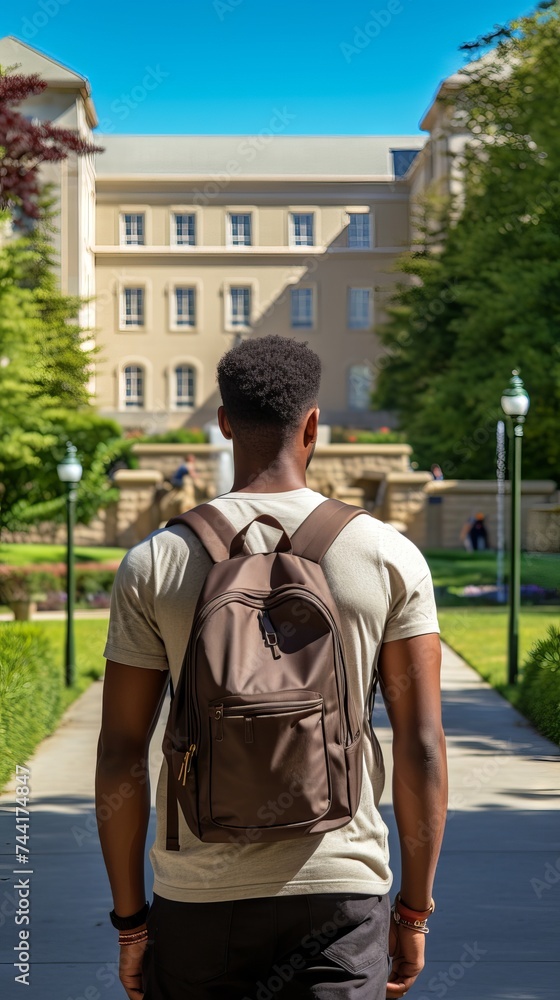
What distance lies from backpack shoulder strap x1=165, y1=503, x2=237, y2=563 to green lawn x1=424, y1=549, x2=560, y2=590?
793 inches

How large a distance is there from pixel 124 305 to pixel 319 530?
60764mm

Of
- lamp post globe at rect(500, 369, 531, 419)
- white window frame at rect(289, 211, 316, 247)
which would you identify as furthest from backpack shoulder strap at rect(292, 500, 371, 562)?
white window frame at rect(289, 211, 316, 247)

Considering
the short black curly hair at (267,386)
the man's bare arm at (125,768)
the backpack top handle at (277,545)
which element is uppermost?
the short black curly hair at (267,386)

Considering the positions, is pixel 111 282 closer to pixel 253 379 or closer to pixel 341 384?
pixel 341 384

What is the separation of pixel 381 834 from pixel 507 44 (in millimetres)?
27580

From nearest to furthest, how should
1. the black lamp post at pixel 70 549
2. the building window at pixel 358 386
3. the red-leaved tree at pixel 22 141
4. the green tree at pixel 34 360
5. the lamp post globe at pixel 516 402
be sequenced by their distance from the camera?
the red-leaved tree at pixel 22 141, the green tree at pixel 34 360, the lamp post globe at pixel 516 402, the black lamp post at pixel 70 549, the building window at pixel 358 386

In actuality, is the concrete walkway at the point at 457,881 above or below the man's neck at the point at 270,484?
below

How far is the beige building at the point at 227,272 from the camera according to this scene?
60.1 m

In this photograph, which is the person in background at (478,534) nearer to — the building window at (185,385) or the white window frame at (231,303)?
the building window at (185,385)

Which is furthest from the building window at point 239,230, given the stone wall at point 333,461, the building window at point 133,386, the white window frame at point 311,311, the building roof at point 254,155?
the stone wall at point 333,461

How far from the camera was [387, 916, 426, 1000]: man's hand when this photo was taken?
2.36 m

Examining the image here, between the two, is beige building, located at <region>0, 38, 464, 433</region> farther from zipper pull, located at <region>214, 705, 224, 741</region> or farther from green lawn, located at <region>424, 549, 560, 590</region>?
zipper pull, located at <region>214, 705, 224, 741</region>

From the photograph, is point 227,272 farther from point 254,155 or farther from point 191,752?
point 191,752

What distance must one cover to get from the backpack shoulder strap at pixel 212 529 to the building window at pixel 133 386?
5927cm
